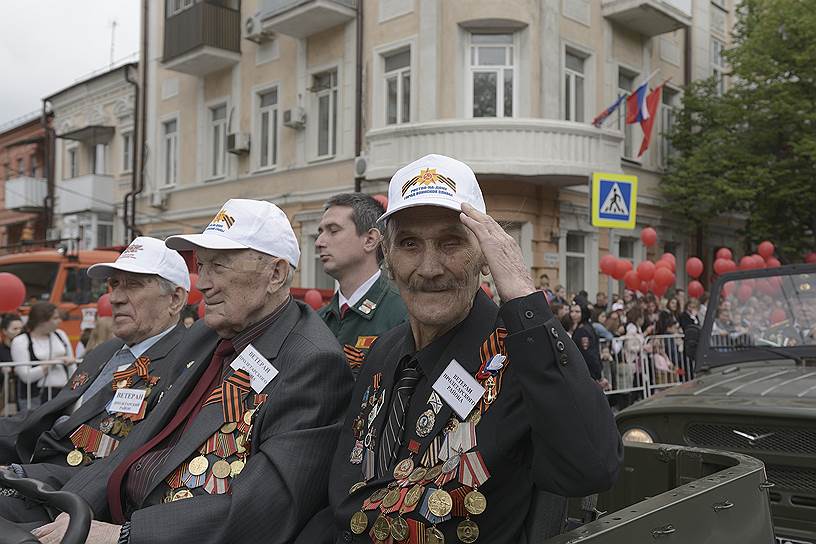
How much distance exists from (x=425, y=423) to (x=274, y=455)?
56 cm

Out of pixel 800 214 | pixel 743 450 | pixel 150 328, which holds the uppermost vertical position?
pixel 800 214

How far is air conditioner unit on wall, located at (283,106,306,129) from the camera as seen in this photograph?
60.1 ft

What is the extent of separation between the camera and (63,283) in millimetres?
12969

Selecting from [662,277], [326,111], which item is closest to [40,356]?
[662,277]

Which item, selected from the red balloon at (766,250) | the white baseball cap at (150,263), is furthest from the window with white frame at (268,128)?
the white baseball cap at (150,263)

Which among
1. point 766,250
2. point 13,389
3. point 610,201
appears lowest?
point 13,389

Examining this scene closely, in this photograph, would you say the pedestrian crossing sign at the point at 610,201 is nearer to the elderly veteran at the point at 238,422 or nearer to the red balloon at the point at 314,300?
the red balloon at the point at 314,300

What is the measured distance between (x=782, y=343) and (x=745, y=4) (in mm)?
17884

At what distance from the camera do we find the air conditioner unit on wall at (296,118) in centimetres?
1831

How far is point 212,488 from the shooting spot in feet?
8.45

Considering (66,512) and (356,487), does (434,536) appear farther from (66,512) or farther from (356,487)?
(66,512)

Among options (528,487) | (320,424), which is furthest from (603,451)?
(320,424)

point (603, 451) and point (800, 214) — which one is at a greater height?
point (800, 214)

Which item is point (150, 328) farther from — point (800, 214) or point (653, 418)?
point (800, 214)
